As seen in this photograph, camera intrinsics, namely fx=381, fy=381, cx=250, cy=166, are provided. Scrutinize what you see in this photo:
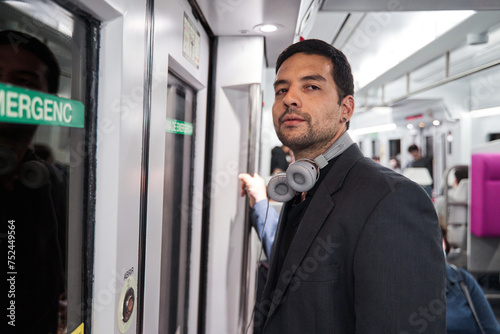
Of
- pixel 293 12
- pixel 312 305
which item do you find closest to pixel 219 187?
pixel 293 12

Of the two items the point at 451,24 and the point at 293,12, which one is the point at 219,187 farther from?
the point at 451,24

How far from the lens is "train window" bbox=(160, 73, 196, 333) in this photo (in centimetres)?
178

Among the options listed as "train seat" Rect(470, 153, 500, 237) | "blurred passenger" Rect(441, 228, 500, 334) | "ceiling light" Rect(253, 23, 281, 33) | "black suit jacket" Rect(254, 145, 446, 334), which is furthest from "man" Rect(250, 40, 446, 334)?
"train seat" Rect(470, 153, 500, 237)

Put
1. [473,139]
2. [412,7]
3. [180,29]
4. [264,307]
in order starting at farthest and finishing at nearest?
[473,139]
[412,7]
[180,29]
[264,307]

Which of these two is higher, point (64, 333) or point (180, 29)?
point (180, 29)

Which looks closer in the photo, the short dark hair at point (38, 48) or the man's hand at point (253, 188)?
the short dark hair at point (38, 48)

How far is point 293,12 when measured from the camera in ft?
5.95

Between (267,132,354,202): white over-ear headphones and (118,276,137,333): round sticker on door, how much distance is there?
63 centimetres

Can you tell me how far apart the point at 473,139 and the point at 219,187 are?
9.07m

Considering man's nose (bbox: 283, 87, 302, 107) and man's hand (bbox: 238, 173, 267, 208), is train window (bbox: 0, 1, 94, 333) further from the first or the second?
man's hand (bbox: 238, 173, 267, 208)

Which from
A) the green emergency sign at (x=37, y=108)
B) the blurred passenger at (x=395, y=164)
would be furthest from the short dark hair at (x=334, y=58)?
the blurred passenger at (x=395, y=164)

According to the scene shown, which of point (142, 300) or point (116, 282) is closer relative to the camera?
point (116, 282)

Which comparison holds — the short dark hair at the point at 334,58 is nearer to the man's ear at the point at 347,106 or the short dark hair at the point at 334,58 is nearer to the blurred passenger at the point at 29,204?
the man's ear at the point at 347,106

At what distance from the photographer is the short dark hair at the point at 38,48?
696mm
